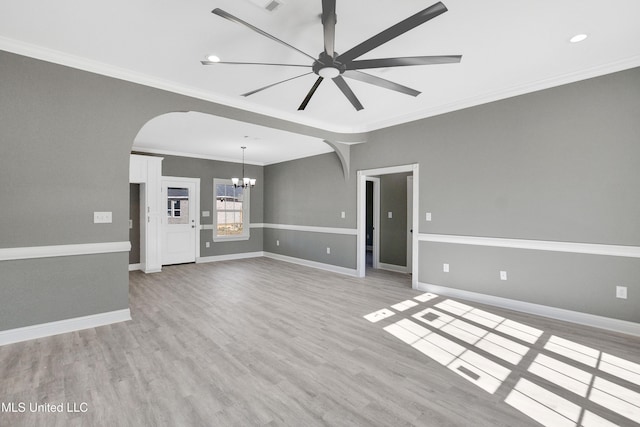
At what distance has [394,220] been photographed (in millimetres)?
6461

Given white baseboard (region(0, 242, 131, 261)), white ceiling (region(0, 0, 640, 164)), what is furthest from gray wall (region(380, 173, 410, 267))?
white baseboard (region(0, 242, 131, 261))

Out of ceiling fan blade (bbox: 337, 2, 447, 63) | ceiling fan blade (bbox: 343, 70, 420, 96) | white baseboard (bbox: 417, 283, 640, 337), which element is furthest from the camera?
white baseboard (bbox: 417, 283, 640, 337)

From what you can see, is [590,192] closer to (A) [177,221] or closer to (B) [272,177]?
(B) [272,177]

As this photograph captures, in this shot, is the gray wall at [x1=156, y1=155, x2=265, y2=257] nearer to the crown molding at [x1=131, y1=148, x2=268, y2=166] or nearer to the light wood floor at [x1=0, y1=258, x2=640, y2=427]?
the crown molding at [x1=131, y1=148, x2=268, y2=166]

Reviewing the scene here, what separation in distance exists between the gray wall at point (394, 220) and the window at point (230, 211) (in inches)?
148

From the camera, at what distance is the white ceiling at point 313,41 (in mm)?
2301

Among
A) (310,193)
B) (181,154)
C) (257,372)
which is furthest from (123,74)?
(310,193)

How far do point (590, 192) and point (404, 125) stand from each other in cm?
264

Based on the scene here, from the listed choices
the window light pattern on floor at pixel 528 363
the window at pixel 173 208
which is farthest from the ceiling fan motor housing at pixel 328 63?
the window at pixel 173 208

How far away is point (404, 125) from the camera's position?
4.98m

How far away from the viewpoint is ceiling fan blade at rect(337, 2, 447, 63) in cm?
176

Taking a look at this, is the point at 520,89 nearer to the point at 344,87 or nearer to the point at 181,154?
the point at 344,87

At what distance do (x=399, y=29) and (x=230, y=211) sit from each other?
22.2ft

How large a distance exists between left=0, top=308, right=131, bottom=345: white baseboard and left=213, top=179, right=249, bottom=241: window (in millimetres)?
4172
